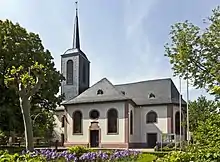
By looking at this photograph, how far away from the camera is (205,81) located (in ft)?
67.6

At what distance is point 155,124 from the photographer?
53.7 metres

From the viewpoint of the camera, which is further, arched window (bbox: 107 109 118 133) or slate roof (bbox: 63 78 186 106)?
slate roof (bbox: 63 78 186 106)

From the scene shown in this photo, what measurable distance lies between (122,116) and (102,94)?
16.4ft

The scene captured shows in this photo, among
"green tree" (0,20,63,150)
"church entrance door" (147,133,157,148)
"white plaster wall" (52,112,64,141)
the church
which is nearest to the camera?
"green tree" (0,20,63,150)

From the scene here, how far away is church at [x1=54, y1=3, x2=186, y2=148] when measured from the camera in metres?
51.1

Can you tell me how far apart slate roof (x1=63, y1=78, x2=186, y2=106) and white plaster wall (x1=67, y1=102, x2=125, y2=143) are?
0.83m

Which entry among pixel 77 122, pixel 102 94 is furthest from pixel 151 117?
pixel 77 122

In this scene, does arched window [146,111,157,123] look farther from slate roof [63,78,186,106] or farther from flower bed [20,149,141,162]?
flower bed [20,149,141,162]

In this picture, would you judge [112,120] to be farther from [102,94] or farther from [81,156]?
[81,156]

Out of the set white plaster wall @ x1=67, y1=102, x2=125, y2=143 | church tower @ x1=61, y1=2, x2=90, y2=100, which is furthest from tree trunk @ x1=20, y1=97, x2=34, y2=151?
church tower @ x1=61, y1=2, x2=90, y2=100

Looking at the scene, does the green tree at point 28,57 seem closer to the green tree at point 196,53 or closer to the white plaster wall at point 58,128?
the green tree at point 196,53

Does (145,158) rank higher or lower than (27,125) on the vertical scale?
lower

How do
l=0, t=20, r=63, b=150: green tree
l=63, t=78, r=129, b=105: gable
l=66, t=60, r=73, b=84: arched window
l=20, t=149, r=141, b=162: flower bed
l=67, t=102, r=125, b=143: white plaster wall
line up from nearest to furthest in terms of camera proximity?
1. l=20, t=149, r=141, b=162: flower bed
2. l=0, t=20, r=63, b=150: green tree
3. l=67, t=102, r=125, b=143: white plaster wall
4. l=63, t=78, r=129, b=105: gable
5. l=66, t=60, r=73, b=84: arched window

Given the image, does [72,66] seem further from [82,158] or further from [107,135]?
[82,158]
